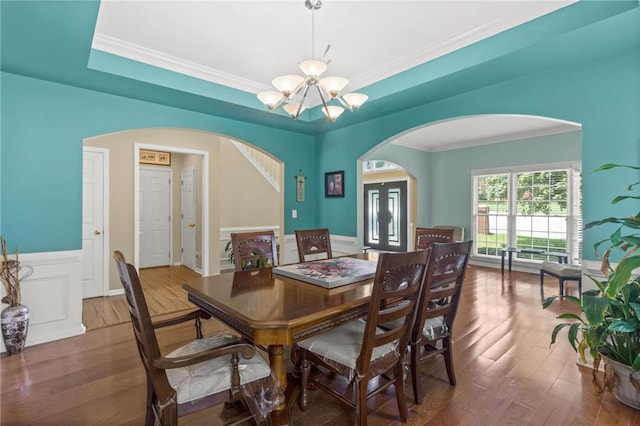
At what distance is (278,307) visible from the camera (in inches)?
60.3

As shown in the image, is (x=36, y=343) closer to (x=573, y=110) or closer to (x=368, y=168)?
(x=573, y=110)

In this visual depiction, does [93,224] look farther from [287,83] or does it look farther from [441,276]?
[441,276]

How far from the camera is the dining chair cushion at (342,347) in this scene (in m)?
1.64

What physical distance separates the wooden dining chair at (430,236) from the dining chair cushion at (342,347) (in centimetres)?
153

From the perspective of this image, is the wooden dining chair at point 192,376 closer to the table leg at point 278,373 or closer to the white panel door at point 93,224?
the table leg at point 278,373

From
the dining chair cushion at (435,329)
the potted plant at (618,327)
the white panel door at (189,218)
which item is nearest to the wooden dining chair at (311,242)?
the dining chair cushion at (435,329)

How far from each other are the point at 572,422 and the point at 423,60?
9.56 feet

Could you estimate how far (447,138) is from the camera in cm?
632

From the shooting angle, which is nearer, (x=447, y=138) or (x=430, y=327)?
(x=430, y=327)

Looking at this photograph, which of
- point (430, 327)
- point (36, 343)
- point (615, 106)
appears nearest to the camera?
point (430, 327)

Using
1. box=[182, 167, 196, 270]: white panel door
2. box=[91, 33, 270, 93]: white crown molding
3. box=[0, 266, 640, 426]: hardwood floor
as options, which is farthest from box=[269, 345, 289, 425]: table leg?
box=[182, 167, 196, 270]: white panel door

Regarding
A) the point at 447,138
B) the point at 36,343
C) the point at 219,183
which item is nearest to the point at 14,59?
the point at 36,343

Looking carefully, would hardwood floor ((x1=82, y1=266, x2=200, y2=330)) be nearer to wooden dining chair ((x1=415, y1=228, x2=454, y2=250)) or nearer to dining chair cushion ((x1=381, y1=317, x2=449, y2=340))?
dining chair cushion ((x1=381, y1=317, x2=449, y2=340))

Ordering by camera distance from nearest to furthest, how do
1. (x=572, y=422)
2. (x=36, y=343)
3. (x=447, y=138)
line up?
1. (x=572, y=422)
2. (x=36, y=343)
3. (x=447, y=138)
